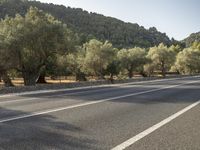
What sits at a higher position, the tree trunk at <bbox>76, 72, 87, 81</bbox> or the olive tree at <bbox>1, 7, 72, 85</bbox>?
the olive tree at <bbox>1, 7, 72, 85</bbox>

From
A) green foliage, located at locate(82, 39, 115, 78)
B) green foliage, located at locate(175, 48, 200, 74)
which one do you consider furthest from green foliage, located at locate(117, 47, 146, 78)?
green foliage, located at locate(175, 48, 200, 74)

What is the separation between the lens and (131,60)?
9138 centimetres

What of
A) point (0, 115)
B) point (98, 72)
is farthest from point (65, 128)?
point (98, 72)

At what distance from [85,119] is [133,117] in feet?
5.19

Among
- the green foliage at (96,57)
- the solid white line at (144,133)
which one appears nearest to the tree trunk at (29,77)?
the green foliage at (96,57)

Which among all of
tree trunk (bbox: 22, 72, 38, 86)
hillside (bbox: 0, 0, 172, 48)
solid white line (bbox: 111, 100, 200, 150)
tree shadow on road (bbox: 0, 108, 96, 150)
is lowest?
solid white line (bbox: 111, 100, 200, 150)

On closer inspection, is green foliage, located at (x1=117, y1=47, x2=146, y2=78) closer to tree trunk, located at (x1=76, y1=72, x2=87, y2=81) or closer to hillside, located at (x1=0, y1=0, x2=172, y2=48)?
tree trunk, located at (x1=76, y1=72, x2=87, y2=81)

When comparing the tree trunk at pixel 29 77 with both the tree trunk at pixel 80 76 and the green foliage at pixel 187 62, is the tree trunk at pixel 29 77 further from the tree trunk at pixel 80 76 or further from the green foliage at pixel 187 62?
the green foliage at pixel 187 62

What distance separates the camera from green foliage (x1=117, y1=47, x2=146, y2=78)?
90.8m

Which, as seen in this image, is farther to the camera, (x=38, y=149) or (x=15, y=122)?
(x=15, y=122)

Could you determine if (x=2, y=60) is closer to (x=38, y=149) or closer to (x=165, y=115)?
(x=165, y=115)

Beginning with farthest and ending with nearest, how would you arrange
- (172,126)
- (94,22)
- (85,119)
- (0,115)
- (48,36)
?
(94,22) < (48,36) < (0,115) < (85,119) < (172,126)

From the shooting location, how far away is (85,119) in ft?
38.5

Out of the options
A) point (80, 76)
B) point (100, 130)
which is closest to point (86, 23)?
point (80, 76)
